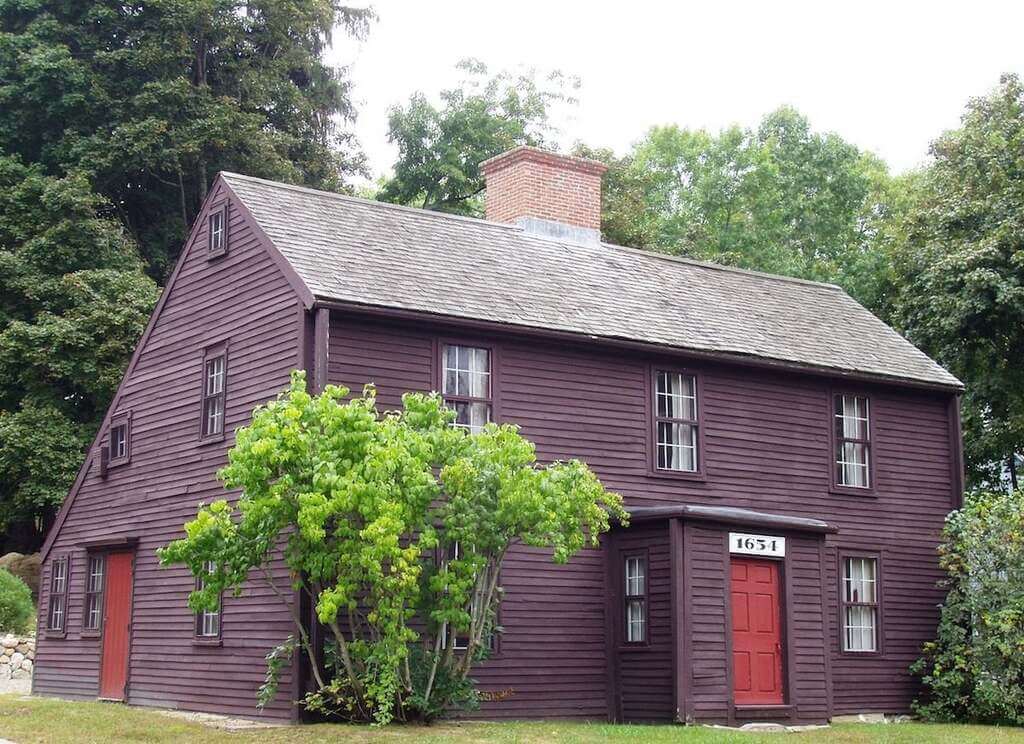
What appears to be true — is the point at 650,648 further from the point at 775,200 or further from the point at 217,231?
the point at 775,200

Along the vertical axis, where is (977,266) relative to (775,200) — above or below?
below

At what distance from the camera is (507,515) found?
636 inches

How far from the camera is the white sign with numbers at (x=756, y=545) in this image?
19.4 metres

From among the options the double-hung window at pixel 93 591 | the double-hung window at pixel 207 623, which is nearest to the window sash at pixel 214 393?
the double-hung window at pixel 207 623

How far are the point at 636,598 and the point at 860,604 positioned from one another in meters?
5.20

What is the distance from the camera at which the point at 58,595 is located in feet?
77.5

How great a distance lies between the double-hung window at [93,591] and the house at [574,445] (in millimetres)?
54

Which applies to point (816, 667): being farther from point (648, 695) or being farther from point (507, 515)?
point (507, 515)

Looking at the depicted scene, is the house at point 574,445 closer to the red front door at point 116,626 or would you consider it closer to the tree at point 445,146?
the red front door at point 116,626

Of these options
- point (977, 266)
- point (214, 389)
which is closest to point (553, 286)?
point (214, 389)

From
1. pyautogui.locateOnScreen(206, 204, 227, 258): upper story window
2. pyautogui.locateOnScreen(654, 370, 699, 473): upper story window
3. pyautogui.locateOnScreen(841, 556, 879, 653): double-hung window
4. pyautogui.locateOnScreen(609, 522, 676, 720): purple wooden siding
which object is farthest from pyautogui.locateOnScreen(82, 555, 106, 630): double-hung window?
pyautogui.locateOnScreen(841, 556, 879, 653): double-hung window

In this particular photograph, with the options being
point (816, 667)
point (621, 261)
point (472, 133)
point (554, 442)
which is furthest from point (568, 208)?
point (472, 133)

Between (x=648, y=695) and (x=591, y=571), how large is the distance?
2.02 m

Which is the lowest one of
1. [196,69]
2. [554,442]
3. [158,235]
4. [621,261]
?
[554,442]
